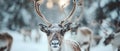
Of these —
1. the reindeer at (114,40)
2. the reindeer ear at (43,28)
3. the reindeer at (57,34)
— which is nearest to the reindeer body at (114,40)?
the reindeer at (114,40)

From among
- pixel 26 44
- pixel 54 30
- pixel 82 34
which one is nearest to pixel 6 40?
pixel 26 44

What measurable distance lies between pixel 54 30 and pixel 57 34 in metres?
0.04

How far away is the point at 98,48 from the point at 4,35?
2.61 feet

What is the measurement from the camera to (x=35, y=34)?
229 centimetres

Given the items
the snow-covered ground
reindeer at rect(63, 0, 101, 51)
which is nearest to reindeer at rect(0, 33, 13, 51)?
the snow-covered ground

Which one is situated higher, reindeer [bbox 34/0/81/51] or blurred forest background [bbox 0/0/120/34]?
blurred forest background [bbox 0/0/120/34]

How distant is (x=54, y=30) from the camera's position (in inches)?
90.0

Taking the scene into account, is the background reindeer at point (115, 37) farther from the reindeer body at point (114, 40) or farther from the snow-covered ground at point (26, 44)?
the snow-covered ground at point (26, 44)

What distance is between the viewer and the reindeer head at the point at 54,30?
2279 millimetres

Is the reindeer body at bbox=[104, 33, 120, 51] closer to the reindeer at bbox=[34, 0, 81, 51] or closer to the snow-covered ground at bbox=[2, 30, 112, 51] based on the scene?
the reindeer at bbox=[34, 0, 81, 51]

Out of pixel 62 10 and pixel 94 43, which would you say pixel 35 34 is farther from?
pixel 94 43

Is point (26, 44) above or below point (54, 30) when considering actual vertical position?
below

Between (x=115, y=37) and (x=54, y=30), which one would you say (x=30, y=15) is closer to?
(x=54, y=30)

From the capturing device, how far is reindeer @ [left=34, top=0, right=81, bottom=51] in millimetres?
2281
